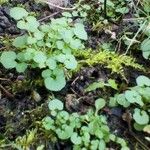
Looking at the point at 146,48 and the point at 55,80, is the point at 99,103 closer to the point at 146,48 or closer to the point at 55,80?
the point at 55,80

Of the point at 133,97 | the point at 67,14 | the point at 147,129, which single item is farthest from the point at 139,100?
the point at 67,14

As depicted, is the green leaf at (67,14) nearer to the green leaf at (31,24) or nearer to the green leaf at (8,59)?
the green leaf at (31,24)

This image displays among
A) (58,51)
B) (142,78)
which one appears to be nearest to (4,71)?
(58,51)

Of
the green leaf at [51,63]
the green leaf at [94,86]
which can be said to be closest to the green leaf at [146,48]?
the green leaf at [94,86]

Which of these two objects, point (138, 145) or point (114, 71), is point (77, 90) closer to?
point (114, 71)

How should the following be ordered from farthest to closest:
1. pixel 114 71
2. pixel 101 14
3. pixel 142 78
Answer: pixel 101 14 → pixel 114 71 → pixel 142 78

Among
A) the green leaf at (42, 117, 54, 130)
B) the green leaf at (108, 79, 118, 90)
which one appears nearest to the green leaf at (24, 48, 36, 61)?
the green leaf at (42, 117, 54, 130)
